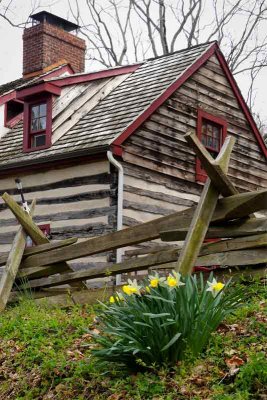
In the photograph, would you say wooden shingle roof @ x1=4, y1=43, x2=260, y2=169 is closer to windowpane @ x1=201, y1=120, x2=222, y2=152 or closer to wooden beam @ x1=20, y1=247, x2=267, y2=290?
windowpane @ x1=201, y1=120, x2=222, y2=152

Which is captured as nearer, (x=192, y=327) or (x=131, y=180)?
(x=192, y=327)

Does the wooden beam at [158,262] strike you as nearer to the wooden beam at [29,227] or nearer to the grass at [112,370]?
the grass at [112,370]

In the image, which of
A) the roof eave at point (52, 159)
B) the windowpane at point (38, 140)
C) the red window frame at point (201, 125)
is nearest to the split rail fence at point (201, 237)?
the roof eave at point (52, 159)

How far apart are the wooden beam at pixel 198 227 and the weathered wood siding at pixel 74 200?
6870 mm

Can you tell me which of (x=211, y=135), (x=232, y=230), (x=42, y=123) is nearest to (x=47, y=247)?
(x=232, y=230)

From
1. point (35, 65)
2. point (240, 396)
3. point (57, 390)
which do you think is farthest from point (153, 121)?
point (240, 396)

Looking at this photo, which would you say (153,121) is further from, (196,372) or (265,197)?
(196,372)

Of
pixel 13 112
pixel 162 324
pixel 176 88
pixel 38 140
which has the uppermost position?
pixel 176 88

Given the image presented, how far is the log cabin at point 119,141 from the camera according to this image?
46.1 ft

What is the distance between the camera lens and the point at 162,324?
17.5ft

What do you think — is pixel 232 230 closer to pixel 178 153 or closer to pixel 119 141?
pixel 119 141

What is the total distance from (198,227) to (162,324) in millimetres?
1697

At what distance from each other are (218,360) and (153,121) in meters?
10.3

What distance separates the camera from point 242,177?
1753 centimetres
